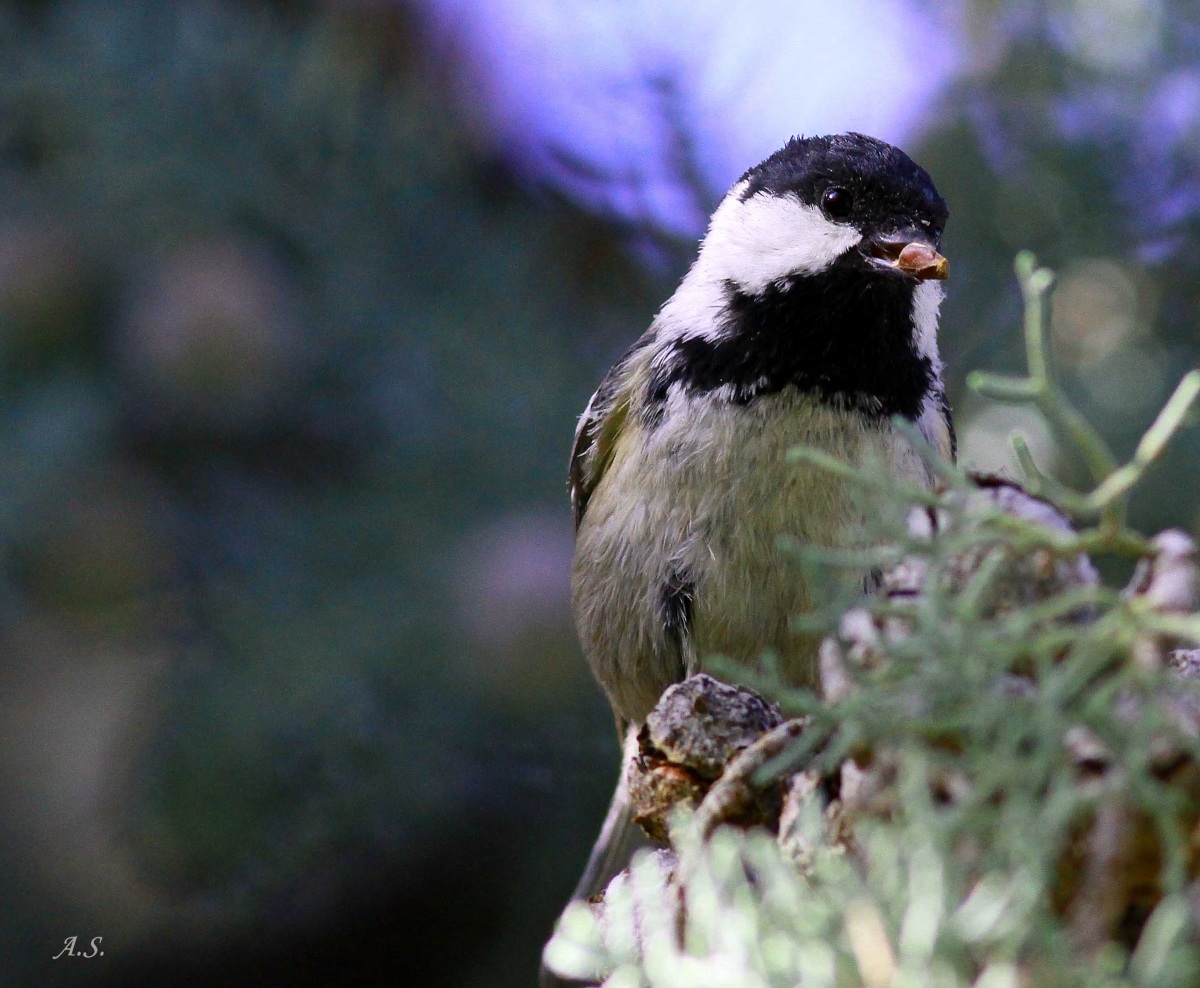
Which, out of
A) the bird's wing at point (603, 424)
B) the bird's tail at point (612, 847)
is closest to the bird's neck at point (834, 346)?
the bird's wing at point (603, 424)

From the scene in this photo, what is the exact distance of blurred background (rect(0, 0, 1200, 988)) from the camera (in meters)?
1.36

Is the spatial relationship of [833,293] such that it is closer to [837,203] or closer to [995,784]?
[837,203]

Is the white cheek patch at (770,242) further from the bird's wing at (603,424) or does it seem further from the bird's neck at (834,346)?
the bird's wing at (603,424)

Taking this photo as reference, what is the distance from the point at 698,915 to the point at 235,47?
1378mm

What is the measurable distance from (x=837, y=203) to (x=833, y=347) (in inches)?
7.8

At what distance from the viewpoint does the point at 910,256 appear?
131cm

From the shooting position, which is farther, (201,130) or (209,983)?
(201,130)

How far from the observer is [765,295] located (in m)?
1.40

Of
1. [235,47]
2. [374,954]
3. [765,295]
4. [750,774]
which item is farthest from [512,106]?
[750,774]

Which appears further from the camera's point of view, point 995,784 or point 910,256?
point 910,256

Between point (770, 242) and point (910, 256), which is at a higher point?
point (770, 242)

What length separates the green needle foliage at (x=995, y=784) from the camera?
421 mm

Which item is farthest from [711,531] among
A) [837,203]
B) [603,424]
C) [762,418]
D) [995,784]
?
[995,784]

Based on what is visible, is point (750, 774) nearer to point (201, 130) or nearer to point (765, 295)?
point (765, 295)
